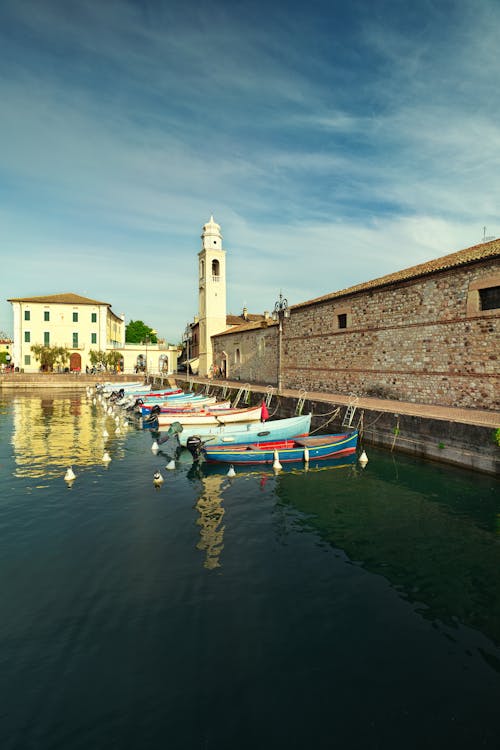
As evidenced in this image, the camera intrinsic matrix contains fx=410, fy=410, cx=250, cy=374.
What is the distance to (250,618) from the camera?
623 cm

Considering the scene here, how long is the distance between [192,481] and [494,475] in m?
9.52

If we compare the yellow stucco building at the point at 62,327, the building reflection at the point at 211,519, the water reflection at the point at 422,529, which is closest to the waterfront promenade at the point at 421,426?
the water reflection at the point at 422,529

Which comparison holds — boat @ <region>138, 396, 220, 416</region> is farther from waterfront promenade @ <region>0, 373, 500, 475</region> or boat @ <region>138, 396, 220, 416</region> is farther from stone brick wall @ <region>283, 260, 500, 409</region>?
stone brick wall @ <region>283, 260, 500, 409</region>

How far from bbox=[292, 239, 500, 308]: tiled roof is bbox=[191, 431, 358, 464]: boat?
8.62 meters

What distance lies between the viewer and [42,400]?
36.6m

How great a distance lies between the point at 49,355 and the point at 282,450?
149ft

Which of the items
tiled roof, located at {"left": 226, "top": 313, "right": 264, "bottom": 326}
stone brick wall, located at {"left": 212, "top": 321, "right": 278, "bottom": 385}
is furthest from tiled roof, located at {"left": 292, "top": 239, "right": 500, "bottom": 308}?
tiled roof, located at {"left": 226, "top": 313, "right": 264, "bottom": 326}

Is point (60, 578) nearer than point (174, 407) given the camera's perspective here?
Yes

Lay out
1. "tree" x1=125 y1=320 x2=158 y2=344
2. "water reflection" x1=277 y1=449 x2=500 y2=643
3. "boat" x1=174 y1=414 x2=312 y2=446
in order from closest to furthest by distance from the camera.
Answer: "water reflection" x1=277 y1=449 x2=500 y2=643 < "boat" x1=174 y1=414 x2=312 y2=446 < "tree" x1=125 y1=320 x2=158 y2=344

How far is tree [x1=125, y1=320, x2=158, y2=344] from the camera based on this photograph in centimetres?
9075

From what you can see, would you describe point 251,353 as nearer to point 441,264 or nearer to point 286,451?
point 441,264

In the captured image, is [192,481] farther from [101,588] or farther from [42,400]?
[42,400]

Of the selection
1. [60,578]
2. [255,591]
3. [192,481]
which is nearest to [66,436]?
[192,481]

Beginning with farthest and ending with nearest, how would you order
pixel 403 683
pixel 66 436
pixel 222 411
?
1. pixel 222 411
2. pixel 66 436
3. pixel 403 683
